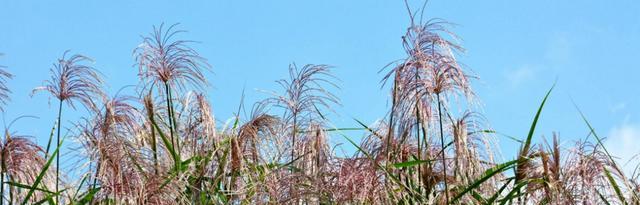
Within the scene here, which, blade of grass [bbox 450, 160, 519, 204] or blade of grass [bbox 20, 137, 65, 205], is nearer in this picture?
blade of grass [bbox 450, 160, 519, 204]

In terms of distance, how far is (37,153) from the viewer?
161 inches

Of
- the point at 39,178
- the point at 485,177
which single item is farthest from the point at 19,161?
the point at 485,177

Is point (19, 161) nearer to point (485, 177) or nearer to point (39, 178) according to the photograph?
point (39, 178)

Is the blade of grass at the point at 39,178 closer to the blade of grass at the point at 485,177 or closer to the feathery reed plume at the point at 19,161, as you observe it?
the feathery reed plume at the point at 19,161

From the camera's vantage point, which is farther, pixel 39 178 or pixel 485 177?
pixel 39 178

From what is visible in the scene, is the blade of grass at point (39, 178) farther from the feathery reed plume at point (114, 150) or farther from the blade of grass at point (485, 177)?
the blade of grass at point (485, 177)

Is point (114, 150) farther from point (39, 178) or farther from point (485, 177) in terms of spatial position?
point (485, 177)

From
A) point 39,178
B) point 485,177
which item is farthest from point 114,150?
point 485,177

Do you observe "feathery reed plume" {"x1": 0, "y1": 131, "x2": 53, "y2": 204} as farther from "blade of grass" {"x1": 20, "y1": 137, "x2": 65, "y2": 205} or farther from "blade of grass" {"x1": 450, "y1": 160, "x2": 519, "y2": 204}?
"blade of grass" {"x1": 450, "y1": 160, "x2": 519, "y2": 204}

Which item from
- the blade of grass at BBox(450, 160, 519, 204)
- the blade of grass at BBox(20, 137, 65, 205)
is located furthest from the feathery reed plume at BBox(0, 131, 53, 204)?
the blade of grass at BBox(450, 160, 519, 204)

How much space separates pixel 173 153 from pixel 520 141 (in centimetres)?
114

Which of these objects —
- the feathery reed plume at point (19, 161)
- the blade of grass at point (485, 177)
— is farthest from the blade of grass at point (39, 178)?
the blade of grass at point (485, 177)

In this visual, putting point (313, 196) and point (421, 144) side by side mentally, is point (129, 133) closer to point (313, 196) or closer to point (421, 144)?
point (313, 196)

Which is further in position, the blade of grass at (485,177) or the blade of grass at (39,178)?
the blade of grass at (39,178)
